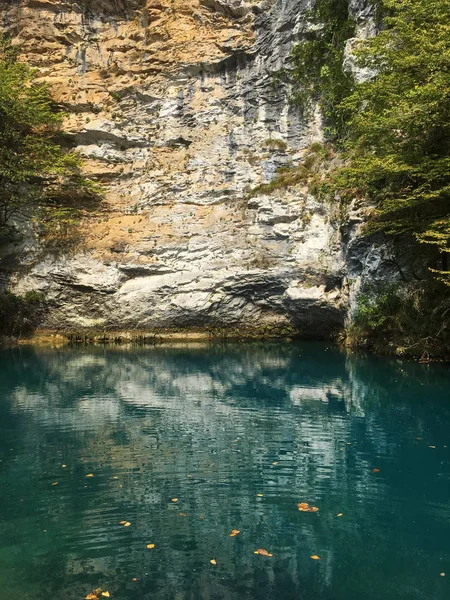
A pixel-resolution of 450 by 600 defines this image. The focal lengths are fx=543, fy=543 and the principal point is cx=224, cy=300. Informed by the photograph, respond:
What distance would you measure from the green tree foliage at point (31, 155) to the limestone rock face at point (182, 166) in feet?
4.40

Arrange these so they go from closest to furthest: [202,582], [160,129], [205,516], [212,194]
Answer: [202,582]
[205,516]
[212,194]
[160,129]

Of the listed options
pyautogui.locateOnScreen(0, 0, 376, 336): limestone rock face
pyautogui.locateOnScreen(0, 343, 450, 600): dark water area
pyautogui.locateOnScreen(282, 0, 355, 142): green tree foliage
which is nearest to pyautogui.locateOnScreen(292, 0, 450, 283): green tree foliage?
pyautogui.locateOnScreen(0, 0, 376, 336): limestone rock face

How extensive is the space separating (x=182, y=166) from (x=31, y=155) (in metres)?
8.26

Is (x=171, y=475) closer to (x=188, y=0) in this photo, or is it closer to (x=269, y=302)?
→ (x=269, y=302)

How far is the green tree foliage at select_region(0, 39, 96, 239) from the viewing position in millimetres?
27609

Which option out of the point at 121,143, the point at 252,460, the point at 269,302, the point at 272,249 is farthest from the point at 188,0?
the point at 252,460

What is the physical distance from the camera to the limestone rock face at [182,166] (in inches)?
1075

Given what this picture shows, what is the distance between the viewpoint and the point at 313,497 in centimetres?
661

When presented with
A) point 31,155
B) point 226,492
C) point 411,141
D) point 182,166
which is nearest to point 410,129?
point 411,141

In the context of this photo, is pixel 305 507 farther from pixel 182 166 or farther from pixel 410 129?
pixel 182 166

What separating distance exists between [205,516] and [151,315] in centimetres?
2225

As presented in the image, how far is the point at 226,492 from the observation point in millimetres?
6762

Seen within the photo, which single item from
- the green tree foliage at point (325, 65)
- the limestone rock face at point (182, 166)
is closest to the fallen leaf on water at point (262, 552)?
the limestone rock face at point (182, 166)

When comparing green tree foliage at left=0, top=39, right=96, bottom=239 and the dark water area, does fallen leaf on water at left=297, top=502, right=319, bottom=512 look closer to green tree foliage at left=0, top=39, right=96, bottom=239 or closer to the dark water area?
the dark water area
